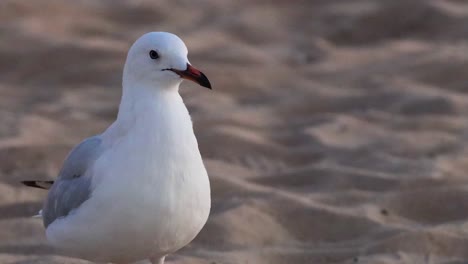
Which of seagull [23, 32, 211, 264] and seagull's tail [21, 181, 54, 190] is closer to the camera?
seagull [23, 32, 211, 264]

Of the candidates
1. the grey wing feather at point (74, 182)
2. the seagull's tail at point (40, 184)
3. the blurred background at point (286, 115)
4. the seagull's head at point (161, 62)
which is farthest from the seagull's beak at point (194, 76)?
the blurred background at point (286, 115)

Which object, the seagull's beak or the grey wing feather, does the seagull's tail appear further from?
the seagull's beak

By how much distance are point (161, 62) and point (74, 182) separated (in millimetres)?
489

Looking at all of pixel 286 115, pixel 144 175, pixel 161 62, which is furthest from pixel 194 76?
pixel 286 115

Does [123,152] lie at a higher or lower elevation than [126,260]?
higher

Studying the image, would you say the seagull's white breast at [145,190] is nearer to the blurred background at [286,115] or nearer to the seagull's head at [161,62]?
the seagull's head at [161,62]

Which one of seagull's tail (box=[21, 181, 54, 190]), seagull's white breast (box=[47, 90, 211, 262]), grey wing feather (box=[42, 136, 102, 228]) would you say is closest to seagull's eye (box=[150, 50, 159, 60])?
seagull's white breast (box=[47, 90, 211, 262])

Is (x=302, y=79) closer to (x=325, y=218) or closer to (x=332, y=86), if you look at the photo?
(x=332, y=86)

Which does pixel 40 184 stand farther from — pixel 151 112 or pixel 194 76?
pixel 194 76

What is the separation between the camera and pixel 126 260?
12.0 ft

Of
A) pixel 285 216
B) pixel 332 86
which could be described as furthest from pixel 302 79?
pixel 285 216

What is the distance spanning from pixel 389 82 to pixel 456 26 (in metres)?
1.05

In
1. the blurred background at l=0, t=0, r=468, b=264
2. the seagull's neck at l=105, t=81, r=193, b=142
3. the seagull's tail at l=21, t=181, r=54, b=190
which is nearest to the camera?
the seagull's neck at l=105, t=81, r=193, b=142

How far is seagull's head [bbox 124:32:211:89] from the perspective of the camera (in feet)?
11.6
